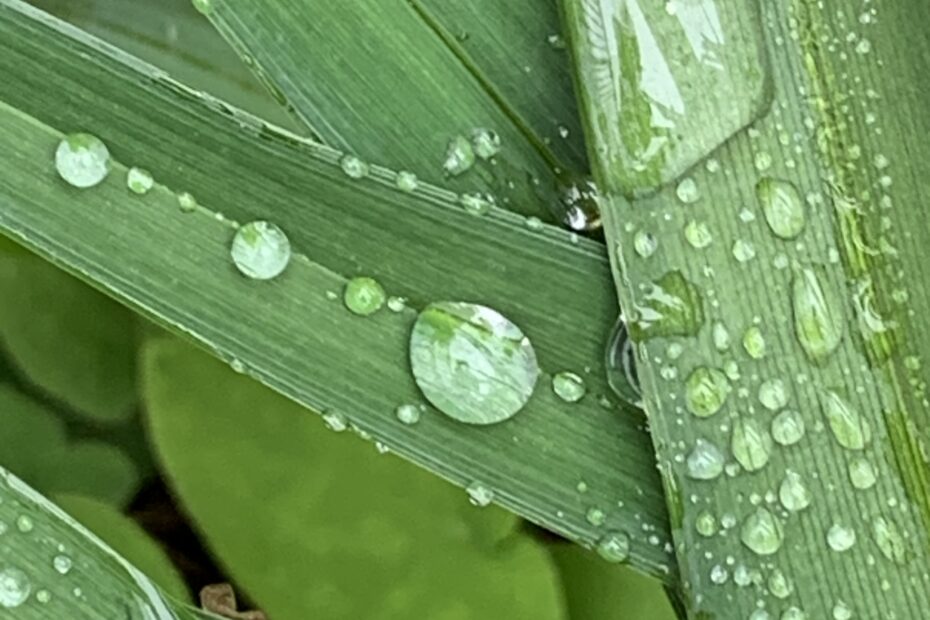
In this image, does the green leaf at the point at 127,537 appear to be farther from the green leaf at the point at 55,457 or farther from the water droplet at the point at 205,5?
the water droplet at the point at 205,5

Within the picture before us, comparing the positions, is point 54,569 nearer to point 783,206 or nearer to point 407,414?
point 407,414

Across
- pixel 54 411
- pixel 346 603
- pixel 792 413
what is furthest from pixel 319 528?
pixel 792 413

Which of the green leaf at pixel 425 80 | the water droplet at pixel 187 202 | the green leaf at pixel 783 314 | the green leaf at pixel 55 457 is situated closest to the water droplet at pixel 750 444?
the green leaf at pixel 783 314

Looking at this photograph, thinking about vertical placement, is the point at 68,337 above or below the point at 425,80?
below

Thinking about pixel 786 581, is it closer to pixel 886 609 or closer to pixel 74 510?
pixel 886 609

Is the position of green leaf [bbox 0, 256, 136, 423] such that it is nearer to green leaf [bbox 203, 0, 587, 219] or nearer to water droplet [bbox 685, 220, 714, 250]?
green leaf [bbox 203, 0, 587, 219]

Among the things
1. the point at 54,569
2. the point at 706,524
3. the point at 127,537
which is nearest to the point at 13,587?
the point at 54,569
